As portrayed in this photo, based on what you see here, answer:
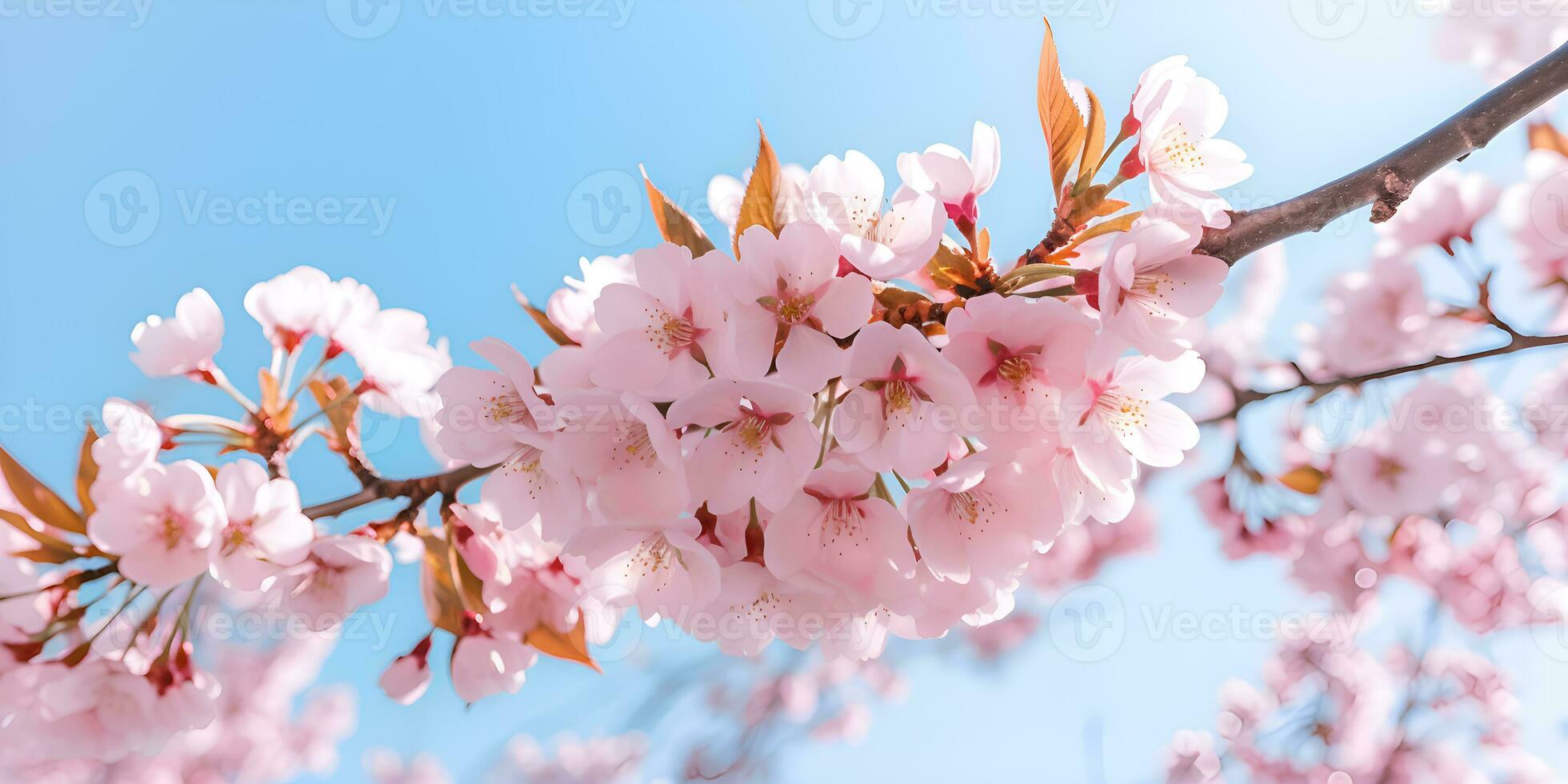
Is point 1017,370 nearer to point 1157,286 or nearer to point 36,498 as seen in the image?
point 1157,286

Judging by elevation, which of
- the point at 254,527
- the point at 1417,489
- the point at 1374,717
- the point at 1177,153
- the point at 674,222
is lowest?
the point at 1374,717

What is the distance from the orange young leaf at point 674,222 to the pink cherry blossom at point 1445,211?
183 cm

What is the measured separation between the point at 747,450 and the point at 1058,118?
1.57 ft

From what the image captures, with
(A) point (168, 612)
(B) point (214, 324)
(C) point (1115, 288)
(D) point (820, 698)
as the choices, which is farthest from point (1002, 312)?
(D) point (820, 698)

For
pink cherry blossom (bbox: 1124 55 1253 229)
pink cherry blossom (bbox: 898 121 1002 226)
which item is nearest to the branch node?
pink cherry blossom (bbox: 1124 55 1253 229)

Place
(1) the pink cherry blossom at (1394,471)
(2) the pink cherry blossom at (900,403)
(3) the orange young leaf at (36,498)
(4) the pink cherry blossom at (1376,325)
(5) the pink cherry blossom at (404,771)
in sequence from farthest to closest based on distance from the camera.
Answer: (5) the pink cherry blossom at (404,771), (1) the pink cherry blossom at (1394,471), (4) the pink cherry blossom at (1376,325), (3) the orange young leaf at (36,498), (2) the pink cherry blossom at (900,403)

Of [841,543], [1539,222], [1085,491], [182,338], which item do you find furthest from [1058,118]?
[1539,222]

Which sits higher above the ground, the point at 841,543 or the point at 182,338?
the point at 182,338

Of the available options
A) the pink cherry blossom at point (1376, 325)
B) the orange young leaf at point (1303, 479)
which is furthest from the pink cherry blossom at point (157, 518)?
the pink cherry blossom at point (1376, 325)

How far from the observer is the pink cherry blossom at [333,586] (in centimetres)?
106

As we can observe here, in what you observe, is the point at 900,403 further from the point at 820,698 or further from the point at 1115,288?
the point at 820,698

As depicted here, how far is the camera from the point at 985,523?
2.56 ft

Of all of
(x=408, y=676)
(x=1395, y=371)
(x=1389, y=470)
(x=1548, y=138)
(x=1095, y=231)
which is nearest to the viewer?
(x=1095, y=231)

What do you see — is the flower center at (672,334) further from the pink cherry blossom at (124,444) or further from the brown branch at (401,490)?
the pink cherry blossom at (124,444)
